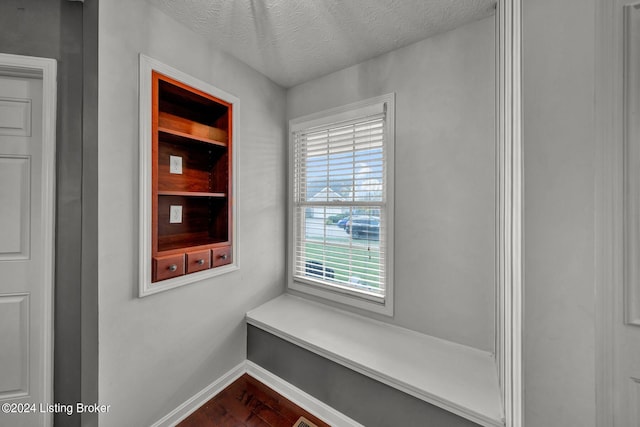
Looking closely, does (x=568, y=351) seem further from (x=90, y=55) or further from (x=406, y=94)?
(x=90, y=55)

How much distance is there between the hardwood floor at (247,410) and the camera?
1.55m

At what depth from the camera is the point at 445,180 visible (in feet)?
5.32

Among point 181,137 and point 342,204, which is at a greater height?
point 181,137

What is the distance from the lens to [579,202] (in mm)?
756

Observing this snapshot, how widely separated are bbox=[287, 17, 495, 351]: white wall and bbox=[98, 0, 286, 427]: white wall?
1.15 m

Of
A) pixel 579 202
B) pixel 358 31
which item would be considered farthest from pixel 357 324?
pixel 358 31

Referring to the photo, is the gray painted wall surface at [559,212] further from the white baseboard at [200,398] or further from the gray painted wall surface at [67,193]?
the gray painted wall surface at [67,193]

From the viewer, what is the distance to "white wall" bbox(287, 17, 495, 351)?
1.50 meters

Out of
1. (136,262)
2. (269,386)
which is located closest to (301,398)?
(269,386)

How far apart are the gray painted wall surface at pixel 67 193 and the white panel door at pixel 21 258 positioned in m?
0.07

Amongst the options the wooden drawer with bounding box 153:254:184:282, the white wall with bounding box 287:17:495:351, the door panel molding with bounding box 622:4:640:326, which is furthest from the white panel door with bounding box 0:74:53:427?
the door panel molding with bounding box 622:4:640:326

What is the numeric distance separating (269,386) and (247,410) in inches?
9.1

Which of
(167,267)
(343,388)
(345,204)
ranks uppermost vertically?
(345,204)

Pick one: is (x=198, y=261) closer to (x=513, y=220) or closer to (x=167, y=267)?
(x=167, y=267)
